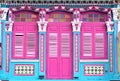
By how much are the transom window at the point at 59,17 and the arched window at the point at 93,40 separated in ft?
2.17

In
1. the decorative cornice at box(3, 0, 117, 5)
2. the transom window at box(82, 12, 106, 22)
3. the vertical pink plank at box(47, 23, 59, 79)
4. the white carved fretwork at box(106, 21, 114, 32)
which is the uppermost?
the decorative cornice at box(3, 0, 117, 5)

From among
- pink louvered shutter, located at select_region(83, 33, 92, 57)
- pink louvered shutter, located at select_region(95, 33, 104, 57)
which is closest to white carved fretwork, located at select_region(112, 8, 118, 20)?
pink louvered shutter, located at select_region(95, 33, 104, 57)

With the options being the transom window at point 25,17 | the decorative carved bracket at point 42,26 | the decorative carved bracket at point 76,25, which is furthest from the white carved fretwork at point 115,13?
the transom window at point 25,17

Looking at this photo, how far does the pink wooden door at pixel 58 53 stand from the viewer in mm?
17516

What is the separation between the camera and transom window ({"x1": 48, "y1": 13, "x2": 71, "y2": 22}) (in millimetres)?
17797

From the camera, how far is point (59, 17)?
702 inches

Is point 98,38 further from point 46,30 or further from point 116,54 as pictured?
point 46,30

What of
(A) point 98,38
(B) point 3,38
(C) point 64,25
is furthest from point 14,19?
(A) point 98,38

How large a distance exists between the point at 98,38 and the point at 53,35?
1962 millimetres

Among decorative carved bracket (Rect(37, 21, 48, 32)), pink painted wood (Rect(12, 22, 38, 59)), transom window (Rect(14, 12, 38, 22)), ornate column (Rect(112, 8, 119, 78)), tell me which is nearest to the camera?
ornate column (Rect(112, 8, 119, 78))

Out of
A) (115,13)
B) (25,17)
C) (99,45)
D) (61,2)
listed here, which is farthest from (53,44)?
(115,13)

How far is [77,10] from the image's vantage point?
17531 mm

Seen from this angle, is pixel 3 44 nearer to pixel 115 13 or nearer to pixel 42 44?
pixel 42 44

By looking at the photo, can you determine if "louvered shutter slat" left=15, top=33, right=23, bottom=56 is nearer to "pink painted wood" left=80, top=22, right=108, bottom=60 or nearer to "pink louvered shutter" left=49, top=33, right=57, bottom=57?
"pink louvered shutter" left=49, top=33, right=57, bottom=57
